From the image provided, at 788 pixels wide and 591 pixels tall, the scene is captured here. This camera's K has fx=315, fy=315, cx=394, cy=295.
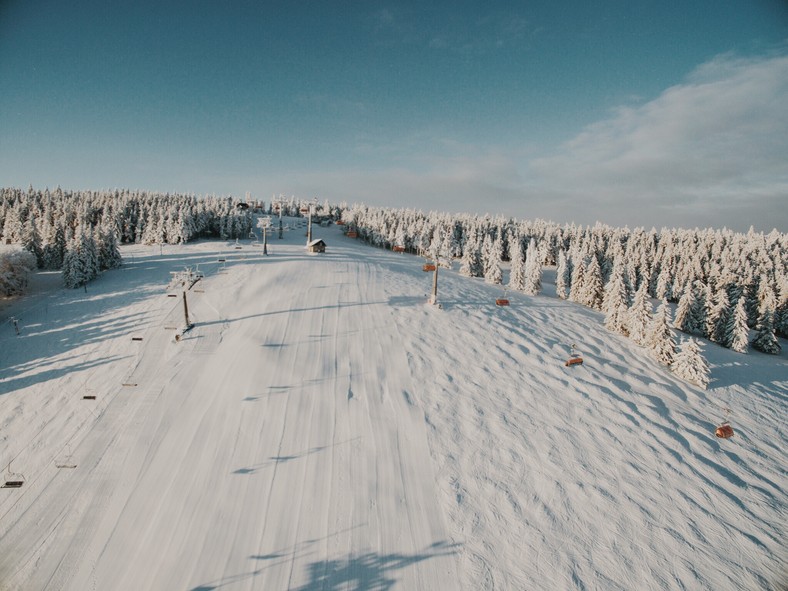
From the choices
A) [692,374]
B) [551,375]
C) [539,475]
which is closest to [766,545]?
[539,475]

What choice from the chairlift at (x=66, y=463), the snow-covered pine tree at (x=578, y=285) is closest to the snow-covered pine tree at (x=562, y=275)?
the snow-covered pine tree at (x=578, y=285)

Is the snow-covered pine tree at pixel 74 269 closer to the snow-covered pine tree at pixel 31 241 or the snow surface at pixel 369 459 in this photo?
the snow surface at pixel 369 459

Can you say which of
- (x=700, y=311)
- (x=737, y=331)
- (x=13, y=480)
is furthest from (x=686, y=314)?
(x=13, y=480)

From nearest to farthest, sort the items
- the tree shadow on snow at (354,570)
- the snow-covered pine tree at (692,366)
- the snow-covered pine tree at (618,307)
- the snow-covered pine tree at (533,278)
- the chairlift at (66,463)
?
the tree shadow on snow at (354,570), the chairlift at (66,463), the snow-covered pine tree at (692,366), the snow-covered pine tree at (618,307), the snow-covered pine tree at (533,278)

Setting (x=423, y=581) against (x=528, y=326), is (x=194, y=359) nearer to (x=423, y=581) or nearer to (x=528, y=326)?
(x=423, y=581)

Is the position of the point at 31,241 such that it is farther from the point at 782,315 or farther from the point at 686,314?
the point at 782,315

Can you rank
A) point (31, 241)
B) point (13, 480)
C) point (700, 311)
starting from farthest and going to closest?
1. point (31, 241)
2. point (700, 311)
3. point (13, 480)
